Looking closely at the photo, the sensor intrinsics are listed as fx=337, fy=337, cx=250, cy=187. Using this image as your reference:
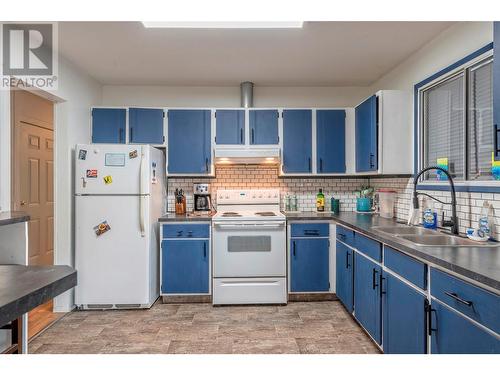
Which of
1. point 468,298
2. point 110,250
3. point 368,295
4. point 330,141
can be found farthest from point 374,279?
point 110,250

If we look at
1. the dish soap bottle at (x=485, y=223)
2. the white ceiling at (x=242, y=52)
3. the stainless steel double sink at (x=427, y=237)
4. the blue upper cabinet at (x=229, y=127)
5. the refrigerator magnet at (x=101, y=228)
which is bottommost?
the refrigerator magnet at (x=101, y=228)

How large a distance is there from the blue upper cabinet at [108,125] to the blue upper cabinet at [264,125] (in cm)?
149

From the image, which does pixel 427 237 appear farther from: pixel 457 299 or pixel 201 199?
pixel 201 199

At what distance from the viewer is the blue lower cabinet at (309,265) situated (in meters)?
3.64

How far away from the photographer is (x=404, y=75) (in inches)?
133

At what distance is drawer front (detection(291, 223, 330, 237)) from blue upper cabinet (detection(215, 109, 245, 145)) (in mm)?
1170

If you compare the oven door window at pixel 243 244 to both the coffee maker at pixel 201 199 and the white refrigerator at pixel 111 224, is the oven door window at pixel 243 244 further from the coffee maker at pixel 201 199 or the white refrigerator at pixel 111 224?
the white refrigerator at pixel 111 224

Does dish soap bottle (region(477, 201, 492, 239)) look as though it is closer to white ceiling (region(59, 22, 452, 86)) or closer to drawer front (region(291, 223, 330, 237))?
white ceiling (region(59, 22, 452, 86))

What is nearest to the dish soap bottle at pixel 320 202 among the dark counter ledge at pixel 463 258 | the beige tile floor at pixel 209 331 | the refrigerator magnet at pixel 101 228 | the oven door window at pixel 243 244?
the oven door window at pixel 243 244

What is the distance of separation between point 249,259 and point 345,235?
40.0 inches

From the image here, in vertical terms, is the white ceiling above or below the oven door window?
above

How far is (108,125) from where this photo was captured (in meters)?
3.88

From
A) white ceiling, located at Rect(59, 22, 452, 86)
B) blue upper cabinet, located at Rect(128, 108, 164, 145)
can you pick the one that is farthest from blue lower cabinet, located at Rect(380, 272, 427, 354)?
blue upper cabinet, located at Rect(128, 108, 164, 145)

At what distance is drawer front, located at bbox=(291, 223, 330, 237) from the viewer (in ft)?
11.9
